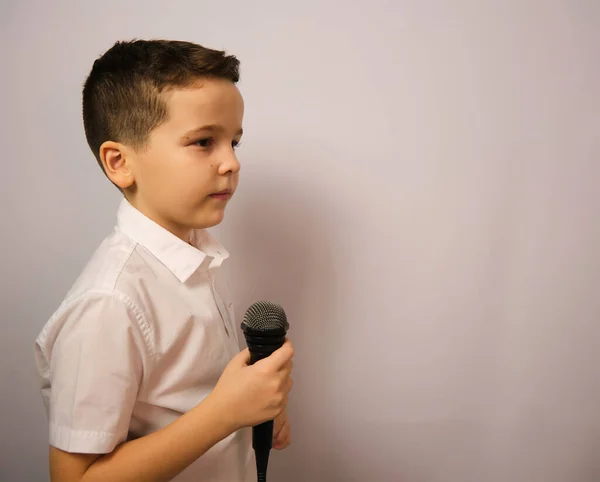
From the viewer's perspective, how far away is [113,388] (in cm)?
54

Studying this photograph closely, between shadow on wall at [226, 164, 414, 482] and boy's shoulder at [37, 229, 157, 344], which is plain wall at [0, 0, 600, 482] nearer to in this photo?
shadow on wall at [226, 164, 414, 482]

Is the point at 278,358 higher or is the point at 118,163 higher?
the point at 118,163

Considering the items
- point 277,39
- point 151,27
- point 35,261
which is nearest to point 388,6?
point 277,39

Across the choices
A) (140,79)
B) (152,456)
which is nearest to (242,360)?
(152,456)

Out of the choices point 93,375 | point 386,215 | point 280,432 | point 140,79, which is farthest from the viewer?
point 386,215

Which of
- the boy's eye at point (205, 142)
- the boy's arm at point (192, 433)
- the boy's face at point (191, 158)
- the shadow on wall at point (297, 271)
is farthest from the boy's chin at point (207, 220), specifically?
the shadow on wall at point (297, 271)

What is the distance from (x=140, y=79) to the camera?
638mm

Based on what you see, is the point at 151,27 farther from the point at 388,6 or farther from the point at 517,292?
the point at 517,292

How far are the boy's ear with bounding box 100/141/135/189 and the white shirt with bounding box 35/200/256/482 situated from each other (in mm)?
39

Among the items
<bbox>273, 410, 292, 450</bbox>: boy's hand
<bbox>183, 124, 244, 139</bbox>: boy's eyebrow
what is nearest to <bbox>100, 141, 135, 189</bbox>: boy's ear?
<bbox>183, 124, 244, 139</bbox>: boy's eyebrow

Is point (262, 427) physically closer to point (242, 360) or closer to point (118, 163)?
point (242, 360)

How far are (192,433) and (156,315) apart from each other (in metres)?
0.17

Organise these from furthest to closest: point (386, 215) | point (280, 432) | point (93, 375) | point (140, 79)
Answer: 1. point (386, 215)
2. point (280, 432)
3. point (140, 79)
4. point (93, 375)

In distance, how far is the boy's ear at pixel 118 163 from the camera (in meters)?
0.65
